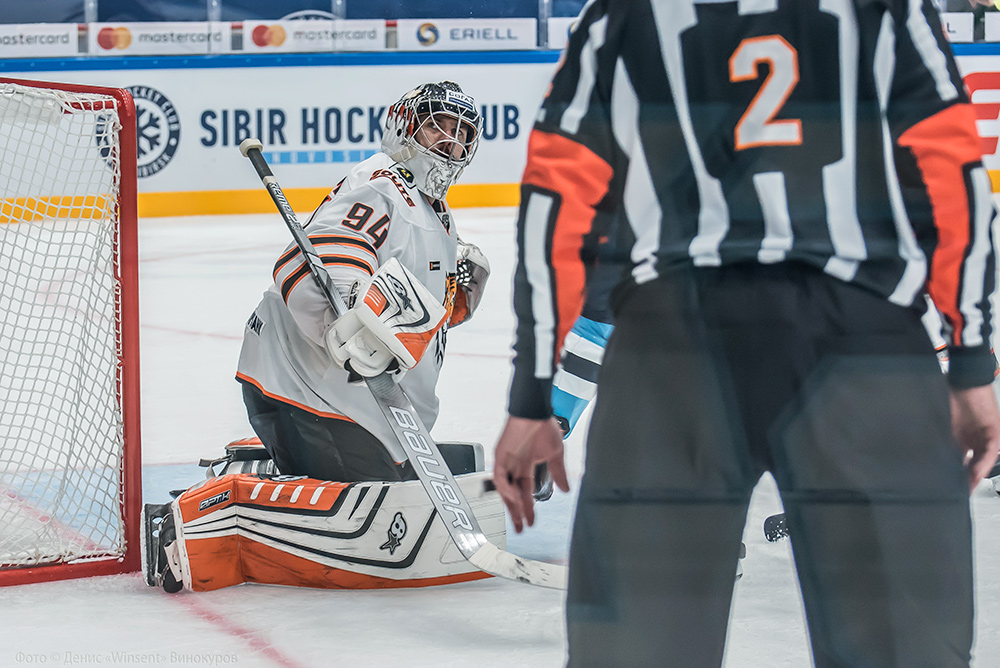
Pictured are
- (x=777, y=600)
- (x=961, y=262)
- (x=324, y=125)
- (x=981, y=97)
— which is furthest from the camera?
(x=324, y=125)

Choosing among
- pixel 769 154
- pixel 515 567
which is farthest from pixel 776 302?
pixel 515 567

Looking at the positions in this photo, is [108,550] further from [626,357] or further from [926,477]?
[926,477]

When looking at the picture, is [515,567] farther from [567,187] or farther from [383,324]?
[567,187]

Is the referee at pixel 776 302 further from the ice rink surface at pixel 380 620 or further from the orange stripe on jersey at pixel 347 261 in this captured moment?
the orange stripe on jersey at pixel 347 261

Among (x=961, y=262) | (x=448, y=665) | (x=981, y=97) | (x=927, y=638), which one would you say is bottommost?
(x=448, y=665)

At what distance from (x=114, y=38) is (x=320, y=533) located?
4918mm

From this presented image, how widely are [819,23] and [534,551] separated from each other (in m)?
1.01

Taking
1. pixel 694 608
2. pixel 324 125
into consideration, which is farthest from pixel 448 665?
pixel 324 125

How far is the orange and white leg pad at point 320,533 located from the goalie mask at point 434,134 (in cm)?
47

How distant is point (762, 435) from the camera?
0.77 metres

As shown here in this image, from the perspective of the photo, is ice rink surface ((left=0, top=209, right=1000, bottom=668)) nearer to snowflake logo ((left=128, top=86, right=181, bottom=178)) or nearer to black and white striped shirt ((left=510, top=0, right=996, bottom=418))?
black and white striped shirt ((left=510, top=0, right=996, bottom=418))

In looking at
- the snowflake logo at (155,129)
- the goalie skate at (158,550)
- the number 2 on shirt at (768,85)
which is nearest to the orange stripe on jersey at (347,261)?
the goalie skate at (158,550)

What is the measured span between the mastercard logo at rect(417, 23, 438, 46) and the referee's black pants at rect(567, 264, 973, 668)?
209 inches

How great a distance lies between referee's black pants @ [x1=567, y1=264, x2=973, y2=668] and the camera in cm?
73
